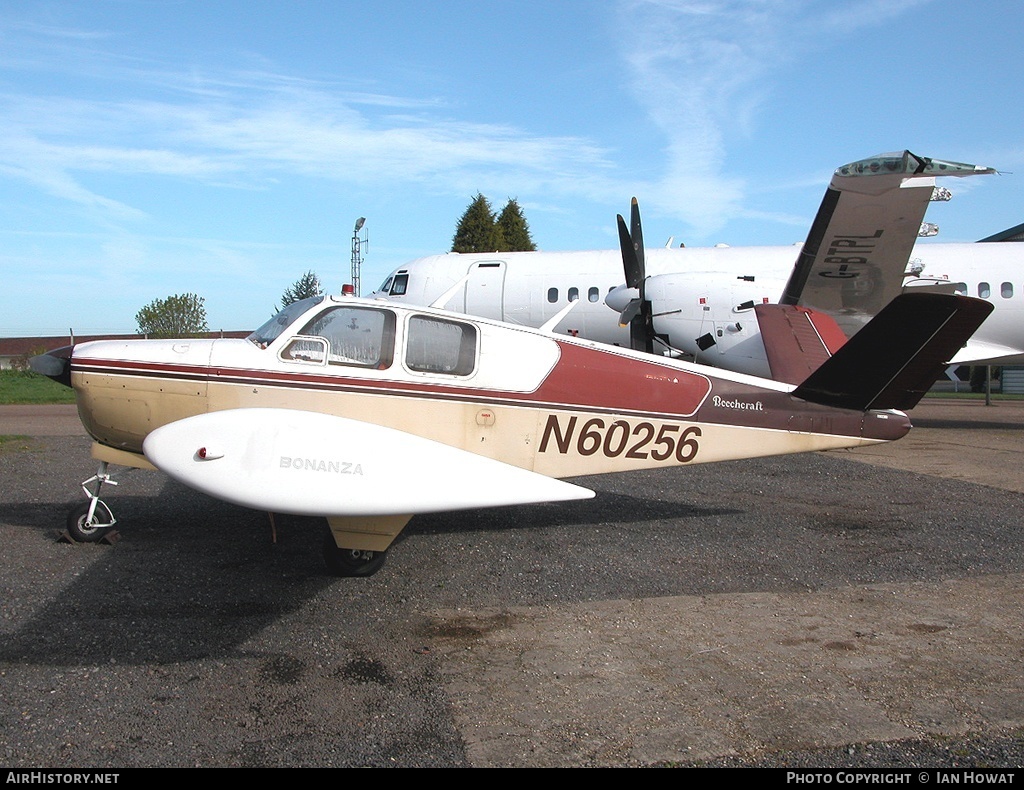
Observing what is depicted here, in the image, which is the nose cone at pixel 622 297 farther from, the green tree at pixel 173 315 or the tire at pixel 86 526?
the green tree at pixel 173 315

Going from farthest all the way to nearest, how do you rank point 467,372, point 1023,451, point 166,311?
point 166,311 < point 1023,451 < point 467,372

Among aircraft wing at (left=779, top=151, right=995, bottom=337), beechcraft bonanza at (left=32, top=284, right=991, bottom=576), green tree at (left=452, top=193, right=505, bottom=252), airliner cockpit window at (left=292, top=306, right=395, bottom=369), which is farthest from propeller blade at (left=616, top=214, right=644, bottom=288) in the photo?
green tree at (left=452, top=193, right=505, bottom=252)

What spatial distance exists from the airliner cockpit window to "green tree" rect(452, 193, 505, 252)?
115 ft

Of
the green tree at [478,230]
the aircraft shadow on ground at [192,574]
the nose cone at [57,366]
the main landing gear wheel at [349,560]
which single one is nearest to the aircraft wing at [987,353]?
the aircraft shadow on ground at [192,574]

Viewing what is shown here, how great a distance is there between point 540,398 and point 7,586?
14.2 ft

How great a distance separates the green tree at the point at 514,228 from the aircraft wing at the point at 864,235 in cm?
2892

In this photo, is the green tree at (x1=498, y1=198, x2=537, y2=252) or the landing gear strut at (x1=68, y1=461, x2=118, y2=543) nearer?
the landing gear strut at (x1=68, y1=461, x2=118, y2=543)

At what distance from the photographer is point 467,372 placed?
653cm

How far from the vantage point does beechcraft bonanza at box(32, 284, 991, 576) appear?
20.5 feet

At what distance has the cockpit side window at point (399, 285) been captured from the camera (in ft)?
68.7

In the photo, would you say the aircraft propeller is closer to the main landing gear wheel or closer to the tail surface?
the tail surface

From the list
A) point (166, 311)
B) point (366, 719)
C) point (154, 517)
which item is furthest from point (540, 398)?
point (166, 311)

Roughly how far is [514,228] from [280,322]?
124 ft

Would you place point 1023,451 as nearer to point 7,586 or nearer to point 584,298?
point 584,298
